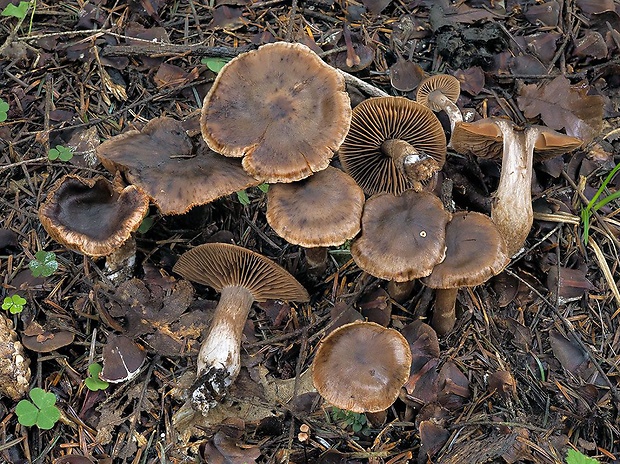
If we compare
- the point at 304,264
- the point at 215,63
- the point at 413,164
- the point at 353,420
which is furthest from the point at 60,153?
the point at 353,420

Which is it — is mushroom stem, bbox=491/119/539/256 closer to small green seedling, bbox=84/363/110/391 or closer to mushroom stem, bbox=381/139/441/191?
mushroom stem, bbox=381/139/441/191

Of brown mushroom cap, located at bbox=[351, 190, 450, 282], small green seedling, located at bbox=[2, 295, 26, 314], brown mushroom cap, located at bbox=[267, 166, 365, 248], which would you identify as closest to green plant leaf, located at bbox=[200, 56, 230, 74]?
brown mushroom cap, located at bbox=[267, 166, 365, 248]

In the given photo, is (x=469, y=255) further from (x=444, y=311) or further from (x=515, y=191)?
(x=515, y=191)

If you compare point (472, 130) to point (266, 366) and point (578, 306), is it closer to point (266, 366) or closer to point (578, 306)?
point (578, 306)

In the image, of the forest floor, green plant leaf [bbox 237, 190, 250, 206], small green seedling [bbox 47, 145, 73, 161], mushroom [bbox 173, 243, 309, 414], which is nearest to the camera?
the forest floor

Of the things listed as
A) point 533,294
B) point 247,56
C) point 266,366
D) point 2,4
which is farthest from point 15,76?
point 533,294

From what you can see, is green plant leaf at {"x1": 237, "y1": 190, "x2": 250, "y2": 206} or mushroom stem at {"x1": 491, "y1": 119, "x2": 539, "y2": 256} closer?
mushroom stem at {"x1": 491, "y1": 119, "x2": 539, "y2": 256}

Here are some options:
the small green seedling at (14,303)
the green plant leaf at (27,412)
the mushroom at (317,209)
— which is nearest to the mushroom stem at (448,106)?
the mushroom at (317,209)
